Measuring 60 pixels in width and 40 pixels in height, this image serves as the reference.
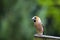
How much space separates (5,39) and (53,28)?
3.00 ft

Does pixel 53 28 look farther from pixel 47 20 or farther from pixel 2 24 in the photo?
pixel 2 24

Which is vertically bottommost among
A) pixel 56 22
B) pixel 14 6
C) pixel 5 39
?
pixel 5 39

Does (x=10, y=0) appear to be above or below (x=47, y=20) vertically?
above

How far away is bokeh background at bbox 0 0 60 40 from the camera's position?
433 cm

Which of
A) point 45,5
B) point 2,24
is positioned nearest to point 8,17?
point 2,24

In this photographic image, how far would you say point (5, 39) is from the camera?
4.59 metres

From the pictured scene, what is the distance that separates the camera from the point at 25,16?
434 cm

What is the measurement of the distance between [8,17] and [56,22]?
88 centimetres

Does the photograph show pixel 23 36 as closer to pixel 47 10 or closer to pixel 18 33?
pixel 18 33

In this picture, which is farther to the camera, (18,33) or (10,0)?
(18,33)

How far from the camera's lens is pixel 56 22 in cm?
454

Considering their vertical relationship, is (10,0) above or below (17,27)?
above

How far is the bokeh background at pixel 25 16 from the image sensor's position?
4.33 meters

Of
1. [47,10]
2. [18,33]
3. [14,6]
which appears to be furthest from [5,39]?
[47,10]
